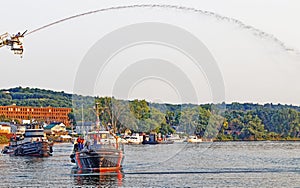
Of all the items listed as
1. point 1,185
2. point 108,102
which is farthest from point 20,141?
point 1,185

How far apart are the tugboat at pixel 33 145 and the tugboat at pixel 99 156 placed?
46955 mm

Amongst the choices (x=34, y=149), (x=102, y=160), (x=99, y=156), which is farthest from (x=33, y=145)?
(x=99, y=156)

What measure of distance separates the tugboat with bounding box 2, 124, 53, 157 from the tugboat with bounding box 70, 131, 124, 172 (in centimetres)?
4695

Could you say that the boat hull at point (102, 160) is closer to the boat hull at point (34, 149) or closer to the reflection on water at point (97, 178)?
the reflection on water at point (97, 178)

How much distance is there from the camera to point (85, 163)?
275ft

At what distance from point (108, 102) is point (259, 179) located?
366 feet

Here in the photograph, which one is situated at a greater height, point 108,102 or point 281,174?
point 108,102

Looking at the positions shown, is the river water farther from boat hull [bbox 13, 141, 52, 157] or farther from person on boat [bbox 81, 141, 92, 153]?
boat hull [bbox 13, 141, 52, 157]

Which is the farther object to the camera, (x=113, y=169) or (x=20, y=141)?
(x=20, y=141)

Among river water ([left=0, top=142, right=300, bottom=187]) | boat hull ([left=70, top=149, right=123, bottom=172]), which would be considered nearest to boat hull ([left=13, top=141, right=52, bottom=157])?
river water ([left=0, top=142, right=300, bottom=187])

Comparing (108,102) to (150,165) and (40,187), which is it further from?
(40,187)

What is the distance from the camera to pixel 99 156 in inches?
3196

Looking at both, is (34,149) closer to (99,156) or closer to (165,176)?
(99,156)

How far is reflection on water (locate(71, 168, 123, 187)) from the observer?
236 feet
